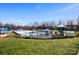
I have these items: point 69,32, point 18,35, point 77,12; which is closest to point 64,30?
point 69,32

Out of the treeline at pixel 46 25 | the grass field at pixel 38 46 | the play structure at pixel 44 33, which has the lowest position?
the grass field at pixel 38 46

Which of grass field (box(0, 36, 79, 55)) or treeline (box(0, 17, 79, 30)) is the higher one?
treeline (box(0, 17, 79, 30))

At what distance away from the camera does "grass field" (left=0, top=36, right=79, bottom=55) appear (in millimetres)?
2662

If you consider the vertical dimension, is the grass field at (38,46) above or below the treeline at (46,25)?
below

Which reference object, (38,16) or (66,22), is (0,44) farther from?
(66,22)

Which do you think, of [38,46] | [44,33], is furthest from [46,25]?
[38,46]

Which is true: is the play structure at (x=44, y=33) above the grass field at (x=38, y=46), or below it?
above

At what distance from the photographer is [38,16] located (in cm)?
269

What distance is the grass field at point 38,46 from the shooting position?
2662mm

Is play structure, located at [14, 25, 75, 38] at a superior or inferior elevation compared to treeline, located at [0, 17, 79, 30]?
inferior

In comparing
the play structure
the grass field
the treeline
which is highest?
the treeline

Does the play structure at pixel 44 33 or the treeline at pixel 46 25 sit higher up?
the treeline at pixel 46 25
